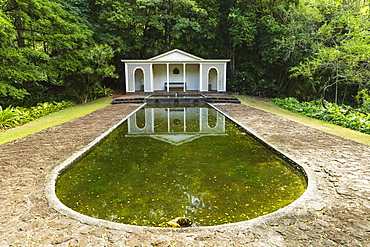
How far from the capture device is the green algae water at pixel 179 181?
127 inches

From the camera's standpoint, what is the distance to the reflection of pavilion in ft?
23.8

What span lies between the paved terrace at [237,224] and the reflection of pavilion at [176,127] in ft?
9.10

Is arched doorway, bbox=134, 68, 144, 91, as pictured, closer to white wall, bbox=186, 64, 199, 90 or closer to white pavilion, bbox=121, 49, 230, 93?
white pavilion, bbox=121, 49, 230, 93

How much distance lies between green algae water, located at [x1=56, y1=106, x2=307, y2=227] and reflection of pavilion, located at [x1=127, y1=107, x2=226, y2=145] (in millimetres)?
252

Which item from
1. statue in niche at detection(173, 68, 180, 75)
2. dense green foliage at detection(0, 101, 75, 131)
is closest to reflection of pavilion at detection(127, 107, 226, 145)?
dense green foliage at detection(0, 101, 75, 131)

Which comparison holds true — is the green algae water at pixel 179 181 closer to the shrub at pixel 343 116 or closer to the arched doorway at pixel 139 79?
the shrub at pixel 343 116

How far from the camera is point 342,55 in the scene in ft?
39.8

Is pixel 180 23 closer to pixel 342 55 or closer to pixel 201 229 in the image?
pixel 342 55

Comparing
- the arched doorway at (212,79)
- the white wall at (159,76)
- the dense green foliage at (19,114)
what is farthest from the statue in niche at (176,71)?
the dense green foliage at (19,114)

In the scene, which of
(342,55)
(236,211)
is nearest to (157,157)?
(236,211)

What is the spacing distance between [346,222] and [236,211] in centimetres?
122

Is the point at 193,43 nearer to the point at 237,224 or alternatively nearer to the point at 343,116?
the point at 343,116

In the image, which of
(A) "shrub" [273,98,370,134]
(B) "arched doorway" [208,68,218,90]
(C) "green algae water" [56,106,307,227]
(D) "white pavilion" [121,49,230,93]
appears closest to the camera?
(C) "green algae water" [56,106,307,227]

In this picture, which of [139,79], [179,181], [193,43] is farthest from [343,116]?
[193,43]
